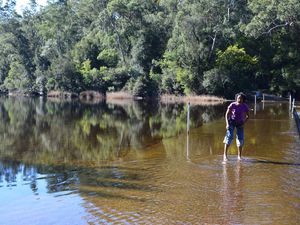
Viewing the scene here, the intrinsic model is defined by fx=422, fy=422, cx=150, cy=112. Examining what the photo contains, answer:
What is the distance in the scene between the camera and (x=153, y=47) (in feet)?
206

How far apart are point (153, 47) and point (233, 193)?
5605 centimetres

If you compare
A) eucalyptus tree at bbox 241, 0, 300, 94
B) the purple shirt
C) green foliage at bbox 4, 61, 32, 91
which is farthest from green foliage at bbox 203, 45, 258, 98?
the purple shirt

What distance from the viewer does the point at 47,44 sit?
73938 mm

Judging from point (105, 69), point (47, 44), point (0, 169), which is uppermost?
point (47, 44)

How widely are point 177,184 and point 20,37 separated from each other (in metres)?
77.3

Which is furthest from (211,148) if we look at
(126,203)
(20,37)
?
(20,37)

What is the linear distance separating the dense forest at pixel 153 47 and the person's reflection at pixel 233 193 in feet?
129

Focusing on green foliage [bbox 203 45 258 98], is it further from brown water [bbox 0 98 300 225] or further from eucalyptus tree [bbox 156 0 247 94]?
brown water [bbox 0 98 300 225]

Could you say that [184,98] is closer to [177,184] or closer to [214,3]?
[214,3]

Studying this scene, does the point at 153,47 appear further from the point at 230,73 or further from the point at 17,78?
the point at 17,78

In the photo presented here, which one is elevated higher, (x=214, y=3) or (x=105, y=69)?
(x=214, y=3)

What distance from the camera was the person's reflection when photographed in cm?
674

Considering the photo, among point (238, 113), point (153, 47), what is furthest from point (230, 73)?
point (238, 113)

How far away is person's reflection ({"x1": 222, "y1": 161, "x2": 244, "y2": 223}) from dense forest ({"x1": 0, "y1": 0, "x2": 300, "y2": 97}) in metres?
39.3
